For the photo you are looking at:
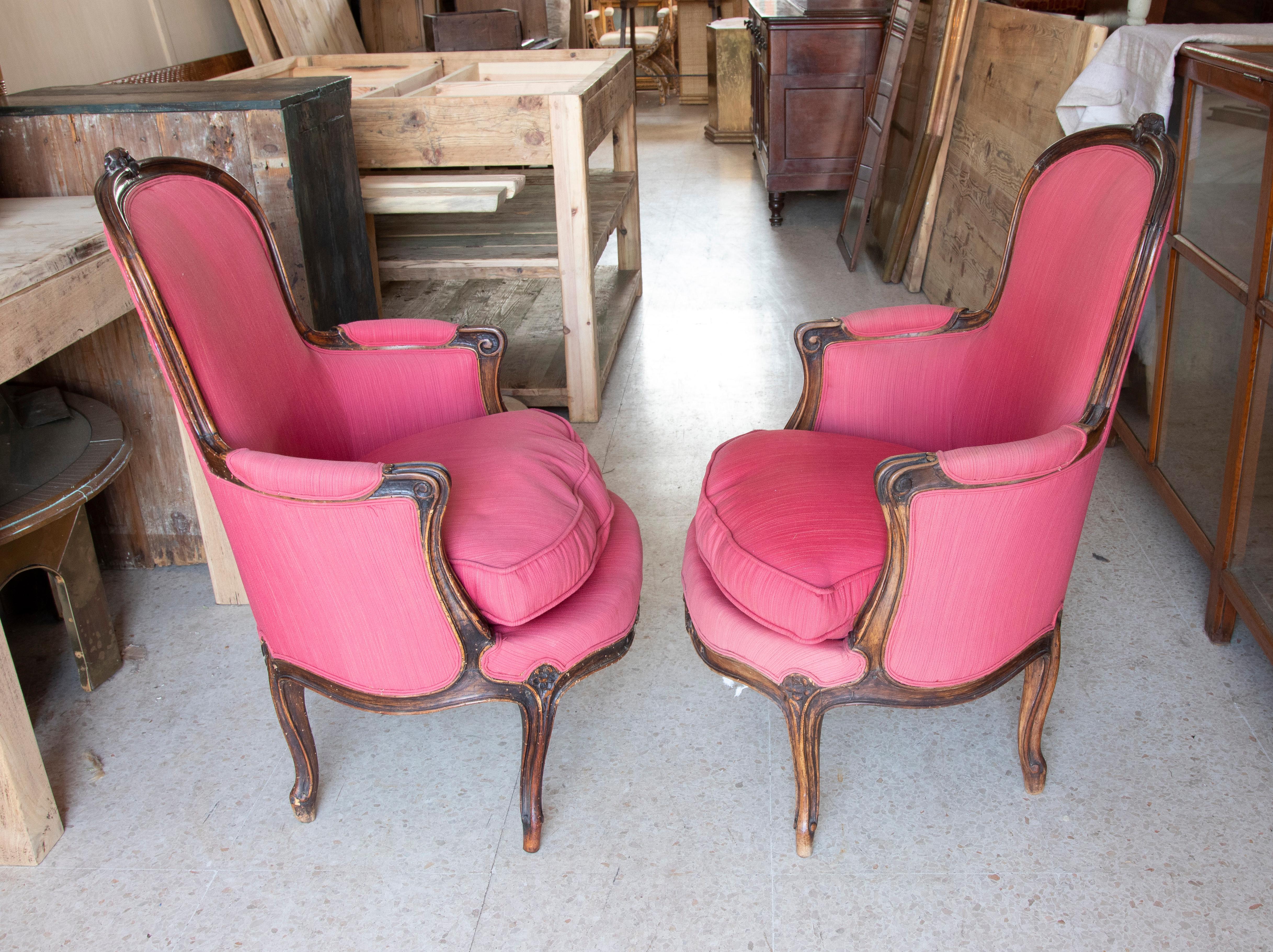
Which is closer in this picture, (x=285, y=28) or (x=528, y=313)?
(x=528, y=313)

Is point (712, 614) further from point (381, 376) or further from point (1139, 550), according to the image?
point (1139, 550)

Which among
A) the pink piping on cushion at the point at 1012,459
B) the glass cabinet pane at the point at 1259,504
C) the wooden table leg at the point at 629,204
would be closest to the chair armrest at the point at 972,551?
the pink piping on cushion at the point at 1012,459

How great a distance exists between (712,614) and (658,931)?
462 millimetres

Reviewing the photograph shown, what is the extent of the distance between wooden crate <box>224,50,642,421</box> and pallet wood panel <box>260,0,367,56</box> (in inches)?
18.4

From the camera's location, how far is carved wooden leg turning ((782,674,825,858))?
4.85ft

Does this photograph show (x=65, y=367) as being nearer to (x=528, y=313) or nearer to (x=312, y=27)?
(x=528, y=313)

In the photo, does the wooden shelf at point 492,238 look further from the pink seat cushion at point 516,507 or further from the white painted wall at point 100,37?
the pink seat cushion at point 516,507

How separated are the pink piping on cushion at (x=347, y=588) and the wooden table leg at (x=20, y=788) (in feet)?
1.25

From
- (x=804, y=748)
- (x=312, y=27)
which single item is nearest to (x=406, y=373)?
(x=804, y=748)

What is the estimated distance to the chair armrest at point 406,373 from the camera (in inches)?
72.1

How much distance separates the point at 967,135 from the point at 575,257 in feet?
5.80

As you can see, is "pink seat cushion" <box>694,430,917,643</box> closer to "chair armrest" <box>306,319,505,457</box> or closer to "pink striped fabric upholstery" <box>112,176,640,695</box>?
"pink striped fabric upholstery" <box>112,176,640,695</box>

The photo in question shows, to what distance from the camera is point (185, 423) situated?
58.4 inches

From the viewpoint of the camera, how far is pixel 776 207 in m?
5.01
